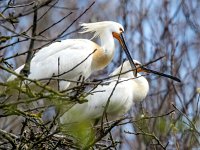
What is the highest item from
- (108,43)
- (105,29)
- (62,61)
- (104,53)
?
(105,29)

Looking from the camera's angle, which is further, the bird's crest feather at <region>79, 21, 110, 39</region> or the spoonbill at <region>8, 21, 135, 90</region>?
the bird's crest feather at <region>79, 21, 110, 39</region>

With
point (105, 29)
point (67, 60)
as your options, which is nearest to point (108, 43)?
point (105, 29)

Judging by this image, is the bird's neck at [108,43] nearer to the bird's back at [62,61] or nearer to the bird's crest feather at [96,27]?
the bird's crest feather at [96,27]

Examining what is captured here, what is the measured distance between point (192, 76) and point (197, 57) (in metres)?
0.49

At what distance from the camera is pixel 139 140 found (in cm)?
1131

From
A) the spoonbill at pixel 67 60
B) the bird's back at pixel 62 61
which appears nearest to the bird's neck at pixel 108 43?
the spoonbill at pixel 67 60

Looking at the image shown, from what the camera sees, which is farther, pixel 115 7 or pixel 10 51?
pixel 115 7

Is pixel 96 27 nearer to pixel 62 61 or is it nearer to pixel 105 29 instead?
pixel 105 29

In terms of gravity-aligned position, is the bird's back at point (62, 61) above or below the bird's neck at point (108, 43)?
below

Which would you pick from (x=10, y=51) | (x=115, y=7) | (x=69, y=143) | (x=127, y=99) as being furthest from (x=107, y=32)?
(x=115, y=7)

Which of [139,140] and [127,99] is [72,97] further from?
[139,140]

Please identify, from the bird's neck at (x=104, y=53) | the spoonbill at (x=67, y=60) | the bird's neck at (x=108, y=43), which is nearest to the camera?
the spoonbill at (x=67, y=60)

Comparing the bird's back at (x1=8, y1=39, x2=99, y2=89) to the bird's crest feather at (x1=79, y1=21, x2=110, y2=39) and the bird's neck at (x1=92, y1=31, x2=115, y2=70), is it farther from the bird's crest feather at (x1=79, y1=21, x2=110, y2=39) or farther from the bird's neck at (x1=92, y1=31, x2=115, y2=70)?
the bird's crest feather at (x1=79, y1=21, x2=110, y2=39)

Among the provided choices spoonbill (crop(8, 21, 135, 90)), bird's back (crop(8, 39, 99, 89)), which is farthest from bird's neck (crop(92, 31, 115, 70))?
bird's back (crop(8, 39, 99, 89))
